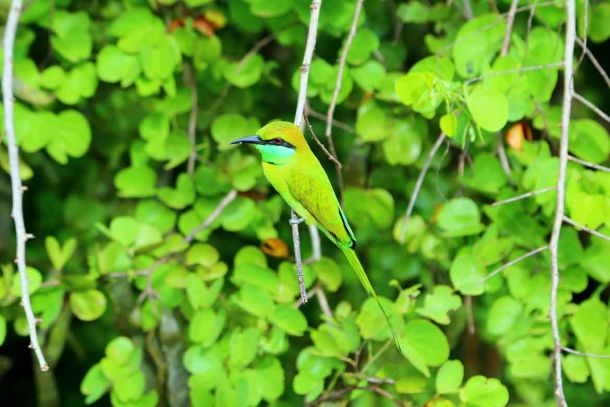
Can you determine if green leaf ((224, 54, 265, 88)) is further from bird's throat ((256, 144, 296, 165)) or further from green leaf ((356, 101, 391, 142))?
bird's throat ((256, 144, 296, 165))


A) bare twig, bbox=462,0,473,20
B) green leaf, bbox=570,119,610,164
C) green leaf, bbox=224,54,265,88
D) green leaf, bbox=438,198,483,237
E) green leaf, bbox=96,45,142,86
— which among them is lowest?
green leaf, bbox=438,198,483,237

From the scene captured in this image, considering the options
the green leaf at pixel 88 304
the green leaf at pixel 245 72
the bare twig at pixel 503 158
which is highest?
the green leaf at pixel 245 72

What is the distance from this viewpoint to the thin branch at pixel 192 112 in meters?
2.39

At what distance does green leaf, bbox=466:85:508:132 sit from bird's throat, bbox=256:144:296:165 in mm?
375

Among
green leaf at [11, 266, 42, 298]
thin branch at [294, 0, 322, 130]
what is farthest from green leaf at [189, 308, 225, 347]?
thin branch at [294, 0, 322, 130]

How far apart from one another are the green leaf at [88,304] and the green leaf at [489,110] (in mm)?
989

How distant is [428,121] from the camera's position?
2486mm

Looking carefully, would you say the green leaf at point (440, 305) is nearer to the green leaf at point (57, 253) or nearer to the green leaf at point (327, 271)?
the green leaf at point (327, 271)

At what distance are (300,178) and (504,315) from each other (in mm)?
792

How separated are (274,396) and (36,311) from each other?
0.59 meters

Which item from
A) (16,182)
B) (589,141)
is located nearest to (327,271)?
(589,141)

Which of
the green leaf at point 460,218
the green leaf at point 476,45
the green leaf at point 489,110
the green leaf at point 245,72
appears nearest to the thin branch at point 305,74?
the green leaf at point 489,110

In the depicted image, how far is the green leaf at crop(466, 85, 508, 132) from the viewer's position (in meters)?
1.66

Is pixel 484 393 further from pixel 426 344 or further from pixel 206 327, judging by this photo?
pixel 206 327
